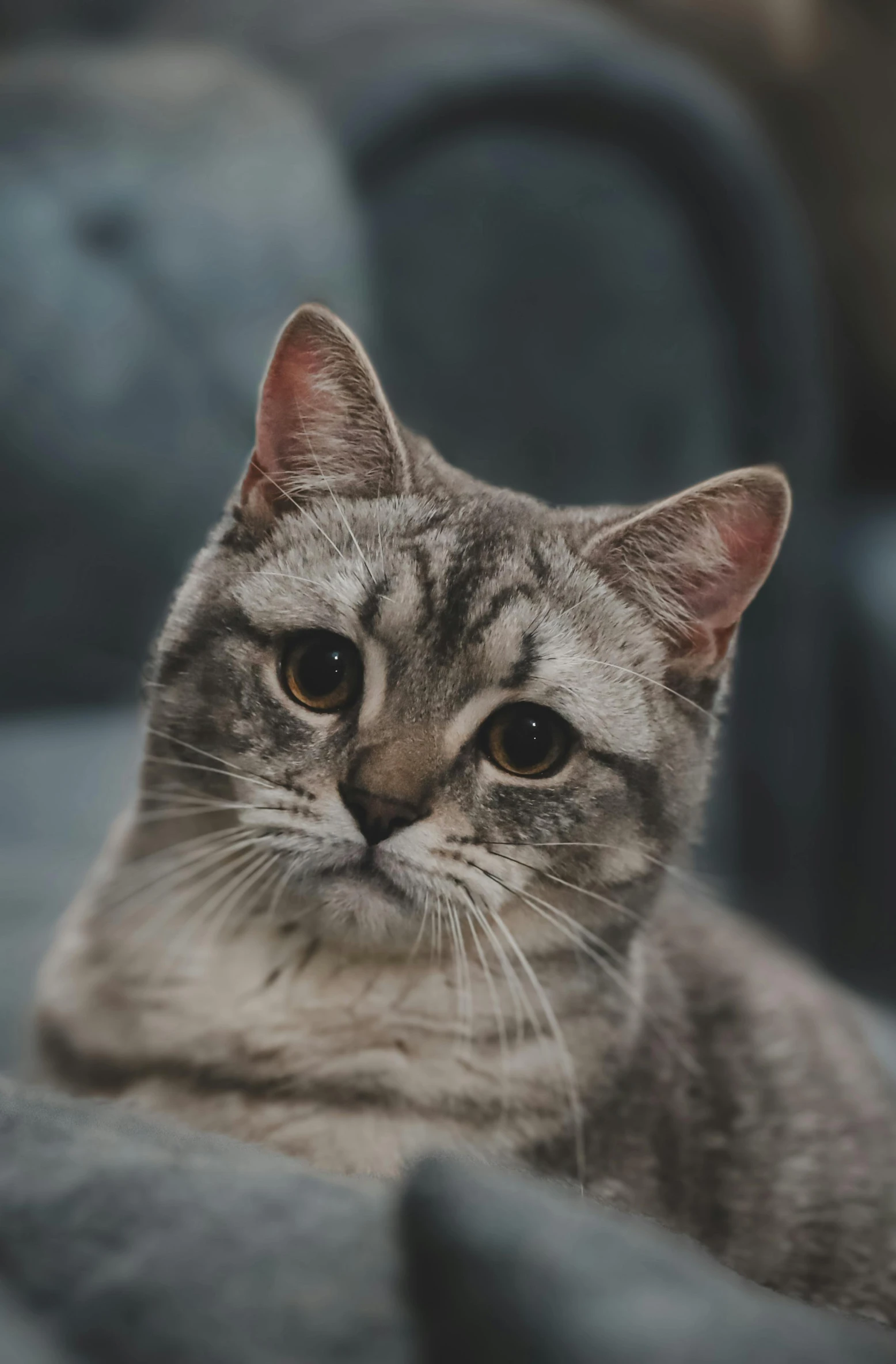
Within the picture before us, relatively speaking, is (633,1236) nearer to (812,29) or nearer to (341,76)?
(341,76)

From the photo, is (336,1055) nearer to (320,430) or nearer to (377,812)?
(377,812)

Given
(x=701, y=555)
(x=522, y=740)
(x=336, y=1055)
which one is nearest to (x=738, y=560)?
(x=701, y=555)

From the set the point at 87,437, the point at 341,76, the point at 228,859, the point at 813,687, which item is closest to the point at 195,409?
the point at 87,437

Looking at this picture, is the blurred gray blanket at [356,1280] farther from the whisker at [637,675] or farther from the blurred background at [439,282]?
the blurred background at [439,282]

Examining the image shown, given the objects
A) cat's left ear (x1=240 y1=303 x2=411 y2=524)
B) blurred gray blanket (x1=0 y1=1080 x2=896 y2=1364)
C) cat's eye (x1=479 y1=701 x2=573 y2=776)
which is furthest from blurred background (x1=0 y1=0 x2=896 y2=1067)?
blurred gray blanket (x1=0 y1=1080 x2=896 y2=1364)

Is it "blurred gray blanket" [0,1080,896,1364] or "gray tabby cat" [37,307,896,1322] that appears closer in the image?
"blurred gray blanket" [0,1080,896,1364]

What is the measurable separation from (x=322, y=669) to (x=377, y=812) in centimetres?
11

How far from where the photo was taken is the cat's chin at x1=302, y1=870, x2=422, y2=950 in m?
0.65

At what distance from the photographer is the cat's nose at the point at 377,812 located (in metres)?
0.63

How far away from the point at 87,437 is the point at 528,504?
2.02ft

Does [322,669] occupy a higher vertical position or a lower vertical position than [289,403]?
lower

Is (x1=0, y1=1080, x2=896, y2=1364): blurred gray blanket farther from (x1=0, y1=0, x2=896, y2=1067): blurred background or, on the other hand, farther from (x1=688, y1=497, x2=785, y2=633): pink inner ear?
(x1=0, y1=0, x2=896, y2=1067): blurred background

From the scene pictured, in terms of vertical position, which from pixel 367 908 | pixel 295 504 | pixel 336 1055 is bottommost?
pixel 336 1055

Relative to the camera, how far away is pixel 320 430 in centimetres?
74
